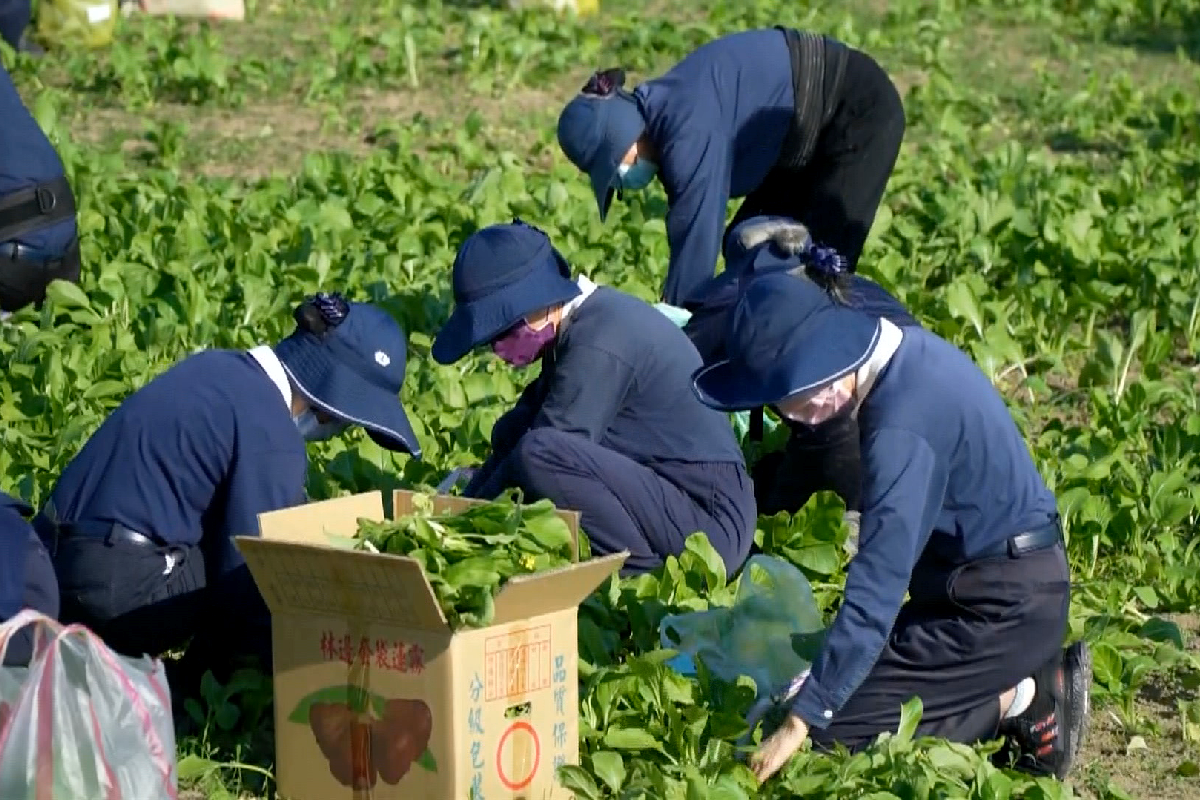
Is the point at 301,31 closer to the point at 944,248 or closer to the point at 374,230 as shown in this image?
the point at 374,230

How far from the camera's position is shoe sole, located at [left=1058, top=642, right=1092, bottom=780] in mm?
4441

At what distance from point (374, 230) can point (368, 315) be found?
13.6 feet

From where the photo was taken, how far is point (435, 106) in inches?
443

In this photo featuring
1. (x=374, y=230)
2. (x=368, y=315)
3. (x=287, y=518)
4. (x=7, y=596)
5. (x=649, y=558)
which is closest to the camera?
(x=7, y=596)

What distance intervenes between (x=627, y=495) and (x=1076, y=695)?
48.7 inches

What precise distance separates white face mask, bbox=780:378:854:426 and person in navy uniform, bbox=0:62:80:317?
4069mm

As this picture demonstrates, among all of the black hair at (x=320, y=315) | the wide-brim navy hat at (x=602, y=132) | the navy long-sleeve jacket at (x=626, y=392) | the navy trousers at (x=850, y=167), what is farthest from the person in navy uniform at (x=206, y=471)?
the navy trousers at (x=850, y=167)

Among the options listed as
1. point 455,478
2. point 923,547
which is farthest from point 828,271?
point 455,478

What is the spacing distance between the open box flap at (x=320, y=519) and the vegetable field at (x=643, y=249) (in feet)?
1.48

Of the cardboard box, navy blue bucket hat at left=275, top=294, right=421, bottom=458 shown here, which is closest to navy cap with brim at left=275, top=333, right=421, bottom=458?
navy blue bucket hat at left=275, top=294, right=421, bottom=458

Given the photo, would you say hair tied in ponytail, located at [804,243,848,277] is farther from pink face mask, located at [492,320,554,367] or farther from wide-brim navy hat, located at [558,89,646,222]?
wide-brim navy hat, located at [558,89,646,222]

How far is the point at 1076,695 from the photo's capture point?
14.6 feet

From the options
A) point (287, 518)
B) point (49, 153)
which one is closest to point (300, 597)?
point (287, 518)

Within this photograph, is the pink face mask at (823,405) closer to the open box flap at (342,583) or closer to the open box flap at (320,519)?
the open box flap at (342,583)
